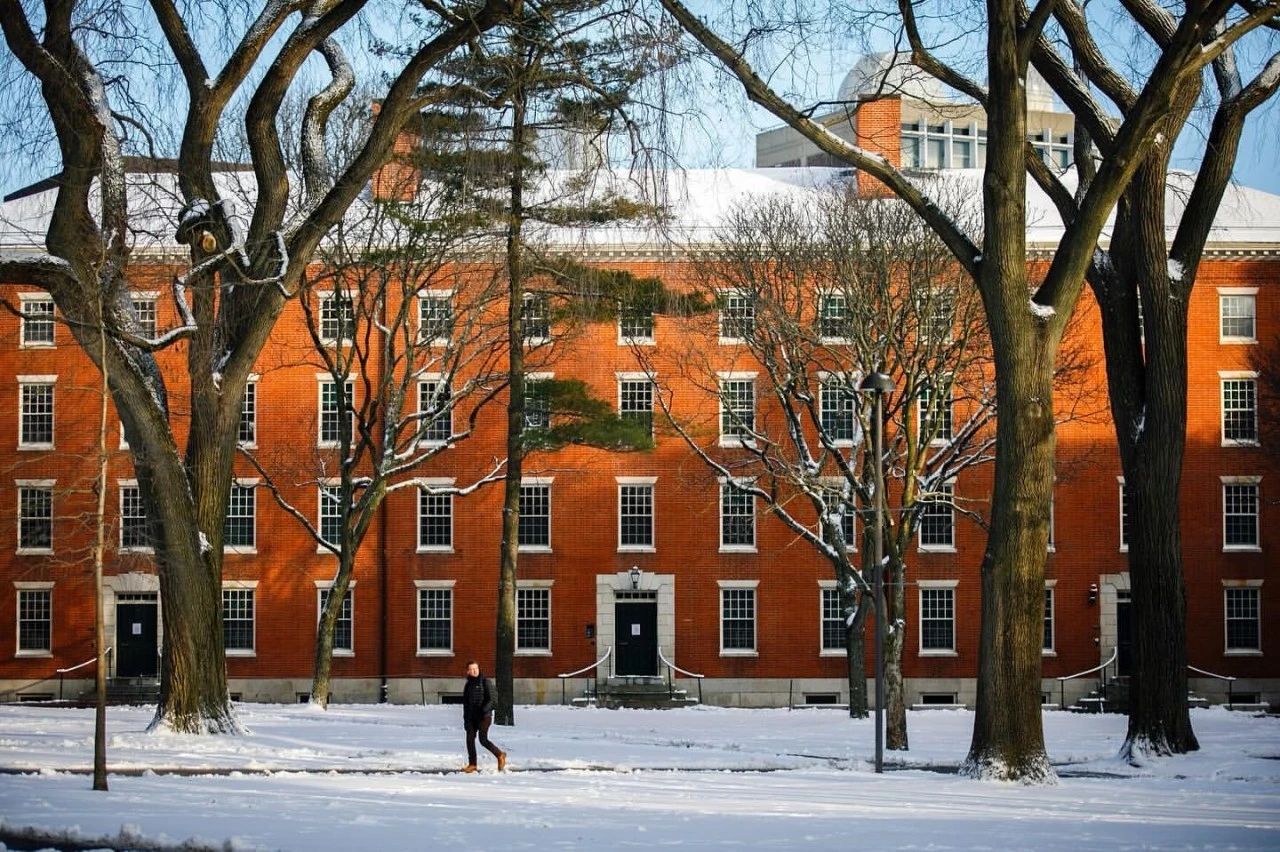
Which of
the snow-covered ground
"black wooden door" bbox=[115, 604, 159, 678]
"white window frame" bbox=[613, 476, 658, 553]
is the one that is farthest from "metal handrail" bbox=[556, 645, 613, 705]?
the snow-covered ground

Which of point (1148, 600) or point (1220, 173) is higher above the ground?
point (1220, 173)

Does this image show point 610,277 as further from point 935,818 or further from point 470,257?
point 935,818

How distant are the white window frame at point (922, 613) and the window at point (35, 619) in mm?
25409

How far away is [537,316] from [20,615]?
2160cm

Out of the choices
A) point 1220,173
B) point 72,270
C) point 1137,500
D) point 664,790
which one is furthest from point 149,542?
point 1220,173

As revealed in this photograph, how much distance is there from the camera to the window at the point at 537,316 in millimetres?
33812

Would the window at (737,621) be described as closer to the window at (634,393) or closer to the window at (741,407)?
the window at (741,407)

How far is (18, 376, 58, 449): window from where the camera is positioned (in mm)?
48062

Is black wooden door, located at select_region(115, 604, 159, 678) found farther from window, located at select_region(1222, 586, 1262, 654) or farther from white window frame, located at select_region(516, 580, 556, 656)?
window, located at select_region(1222, 586, 1262, 654)

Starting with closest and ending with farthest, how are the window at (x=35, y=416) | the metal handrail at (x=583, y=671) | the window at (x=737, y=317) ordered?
the window at (x=737, y=317) < the metal handrail at (x=583, y=671) < the window at (x=35, y=416)

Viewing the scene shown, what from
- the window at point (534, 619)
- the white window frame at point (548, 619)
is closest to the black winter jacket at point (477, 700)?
the white window frame at point (548, 619)

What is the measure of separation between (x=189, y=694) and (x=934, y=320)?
16.2 metres

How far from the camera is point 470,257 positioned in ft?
118

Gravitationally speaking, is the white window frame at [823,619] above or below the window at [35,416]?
below
